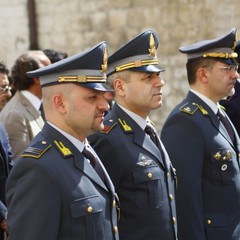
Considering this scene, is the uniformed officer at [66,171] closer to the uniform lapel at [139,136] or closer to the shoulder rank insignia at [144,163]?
the shoulder rank insignia at [144,163]

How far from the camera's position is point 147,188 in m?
3.89

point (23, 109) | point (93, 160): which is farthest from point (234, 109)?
point (93, 160)

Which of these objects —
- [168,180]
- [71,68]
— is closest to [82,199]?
[71,68]

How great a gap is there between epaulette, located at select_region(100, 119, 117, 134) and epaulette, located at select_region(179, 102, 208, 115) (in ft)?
1.97

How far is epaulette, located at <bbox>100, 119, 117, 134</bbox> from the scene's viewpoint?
159 inches

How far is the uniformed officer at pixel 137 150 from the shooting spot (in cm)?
387

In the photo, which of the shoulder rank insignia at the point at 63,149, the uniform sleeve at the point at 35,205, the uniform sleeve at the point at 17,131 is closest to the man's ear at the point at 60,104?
the shoulder rank insignia at the point at 63,149

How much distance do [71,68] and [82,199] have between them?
23.7 inches

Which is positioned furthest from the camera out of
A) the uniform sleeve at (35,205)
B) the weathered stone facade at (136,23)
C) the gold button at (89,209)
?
the weathered stone facade at (136,23)

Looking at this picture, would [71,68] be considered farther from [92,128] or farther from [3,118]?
[3,118]

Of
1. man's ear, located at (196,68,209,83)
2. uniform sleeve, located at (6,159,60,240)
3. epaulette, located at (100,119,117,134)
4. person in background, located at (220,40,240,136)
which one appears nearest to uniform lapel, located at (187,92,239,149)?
man's ear, located at (196,68,209,83)

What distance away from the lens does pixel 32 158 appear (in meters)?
3.21

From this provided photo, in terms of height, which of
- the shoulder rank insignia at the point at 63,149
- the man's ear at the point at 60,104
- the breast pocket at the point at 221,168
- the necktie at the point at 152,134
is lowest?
the breast pocket at the point at 221,168

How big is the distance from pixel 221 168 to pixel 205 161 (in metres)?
0.10
